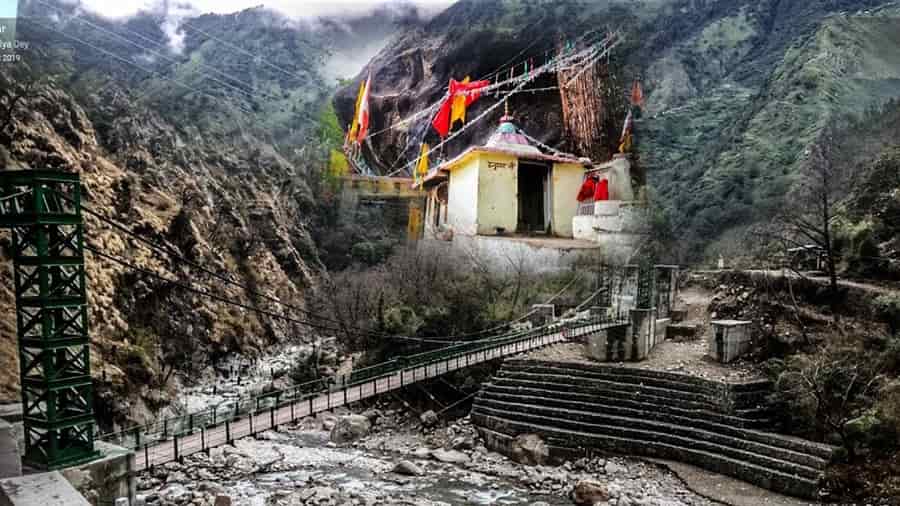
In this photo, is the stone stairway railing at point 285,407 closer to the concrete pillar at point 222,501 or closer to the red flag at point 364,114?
the concrete pillar at point 222,501

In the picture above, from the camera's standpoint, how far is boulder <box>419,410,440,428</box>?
1160 cm

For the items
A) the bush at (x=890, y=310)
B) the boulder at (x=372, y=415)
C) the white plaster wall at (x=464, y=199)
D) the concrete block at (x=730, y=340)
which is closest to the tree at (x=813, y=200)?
the bush at (x=890, y=310)

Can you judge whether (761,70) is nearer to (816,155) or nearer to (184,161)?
(816,155)

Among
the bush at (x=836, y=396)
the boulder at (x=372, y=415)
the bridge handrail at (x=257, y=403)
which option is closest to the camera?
the bridge handrail at (x=257, y=403)

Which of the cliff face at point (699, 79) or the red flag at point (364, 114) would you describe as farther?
the red flag at point (364, 114)

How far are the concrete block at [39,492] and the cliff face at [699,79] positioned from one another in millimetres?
12093

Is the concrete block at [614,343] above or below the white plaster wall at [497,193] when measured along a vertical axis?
below

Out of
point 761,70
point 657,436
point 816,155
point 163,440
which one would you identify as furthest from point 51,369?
point 761,70

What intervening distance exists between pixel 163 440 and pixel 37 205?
3.06 metres

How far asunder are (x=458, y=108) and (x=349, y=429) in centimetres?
871

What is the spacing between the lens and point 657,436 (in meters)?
8.80

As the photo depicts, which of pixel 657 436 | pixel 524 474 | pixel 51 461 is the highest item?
pixel 51 461

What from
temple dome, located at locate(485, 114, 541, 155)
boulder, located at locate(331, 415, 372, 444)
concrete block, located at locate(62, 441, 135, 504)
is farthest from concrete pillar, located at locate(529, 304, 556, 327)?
concrete block, located at locate(62, 441, 135, 504)

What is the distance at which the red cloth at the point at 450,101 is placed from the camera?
15.7 m
